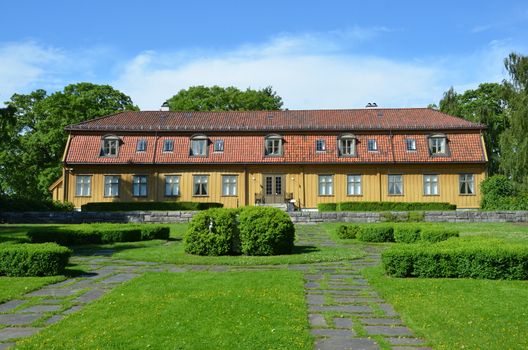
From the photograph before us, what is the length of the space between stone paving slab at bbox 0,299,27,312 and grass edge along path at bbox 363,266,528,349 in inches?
227

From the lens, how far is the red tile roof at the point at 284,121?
113ft

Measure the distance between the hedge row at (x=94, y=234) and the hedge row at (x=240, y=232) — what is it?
4601mm

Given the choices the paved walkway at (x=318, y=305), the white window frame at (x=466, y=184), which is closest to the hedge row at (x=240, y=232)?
the paved walkway at (x=318, y=305)

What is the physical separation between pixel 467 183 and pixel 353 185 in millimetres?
7639

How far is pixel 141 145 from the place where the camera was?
34781 mm

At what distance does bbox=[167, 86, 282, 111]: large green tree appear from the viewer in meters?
53.6

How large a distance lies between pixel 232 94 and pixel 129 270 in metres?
44.2

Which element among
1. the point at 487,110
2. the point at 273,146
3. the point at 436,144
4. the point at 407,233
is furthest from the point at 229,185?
the point at 487,110

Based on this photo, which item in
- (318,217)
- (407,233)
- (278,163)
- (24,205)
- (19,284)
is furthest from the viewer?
(278,163)

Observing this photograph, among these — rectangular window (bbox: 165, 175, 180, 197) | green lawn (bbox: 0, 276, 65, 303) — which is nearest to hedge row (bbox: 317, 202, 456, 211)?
rectangular window (bbox: 165, 175, 180, 197)

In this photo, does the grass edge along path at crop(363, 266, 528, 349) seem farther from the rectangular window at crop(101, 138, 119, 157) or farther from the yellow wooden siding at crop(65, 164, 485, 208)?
the rectangular window at crop(101, 138, 119, 157)

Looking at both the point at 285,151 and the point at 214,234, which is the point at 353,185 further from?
the point at 214,234

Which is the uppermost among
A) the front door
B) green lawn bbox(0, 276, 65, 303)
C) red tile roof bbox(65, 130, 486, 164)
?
red tile roof bbox(65, 130, 486, 164)

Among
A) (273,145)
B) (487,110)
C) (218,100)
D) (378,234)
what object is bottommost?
(378,234)
